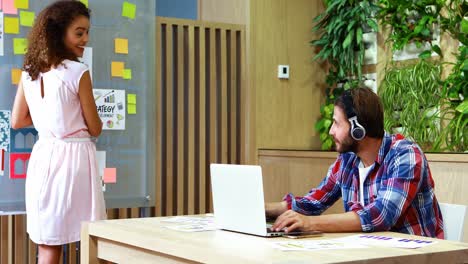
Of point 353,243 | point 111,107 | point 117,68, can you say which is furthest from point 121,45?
point 353,243

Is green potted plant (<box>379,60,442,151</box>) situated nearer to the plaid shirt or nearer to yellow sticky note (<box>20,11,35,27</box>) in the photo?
the plaid shirt

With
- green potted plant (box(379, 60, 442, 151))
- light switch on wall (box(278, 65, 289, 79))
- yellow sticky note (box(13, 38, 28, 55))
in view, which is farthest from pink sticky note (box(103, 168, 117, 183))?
green potted plant (box(379, 60, 442, 151))

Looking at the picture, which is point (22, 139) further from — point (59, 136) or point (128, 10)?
point (128, 10)

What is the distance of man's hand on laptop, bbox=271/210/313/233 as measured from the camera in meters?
2.29

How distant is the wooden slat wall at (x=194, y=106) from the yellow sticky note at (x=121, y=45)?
0.33 meters

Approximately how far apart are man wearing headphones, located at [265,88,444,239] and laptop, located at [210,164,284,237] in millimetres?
155

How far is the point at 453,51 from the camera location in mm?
4504

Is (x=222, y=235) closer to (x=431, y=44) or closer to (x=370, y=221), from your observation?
(x=370, y=221)

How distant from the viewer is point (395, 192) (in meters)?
2.47

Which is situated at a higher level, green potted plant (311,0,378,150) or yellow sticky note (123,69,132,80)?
green potted plant (311,0,378,150)

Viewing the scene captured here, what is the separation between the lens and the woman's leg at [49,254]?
3492 millimetres

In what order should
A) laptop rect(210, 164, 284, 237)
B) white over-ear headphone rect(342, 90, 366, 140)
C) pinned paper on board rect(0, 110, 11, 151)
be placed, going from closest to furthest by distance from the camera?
laptop rect(210, 164, 284, 237)
white over-ear headphone rect(342, 90, 366, 140)
pinned paper on board rect(0, 110, 11, 151)

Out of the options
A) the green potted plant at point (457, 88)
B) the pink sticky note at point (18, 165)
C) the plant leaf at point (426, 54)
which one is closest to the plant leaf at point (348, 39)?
the plant leaf at point (426, 54)

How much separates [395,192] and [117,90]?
7.65ft
